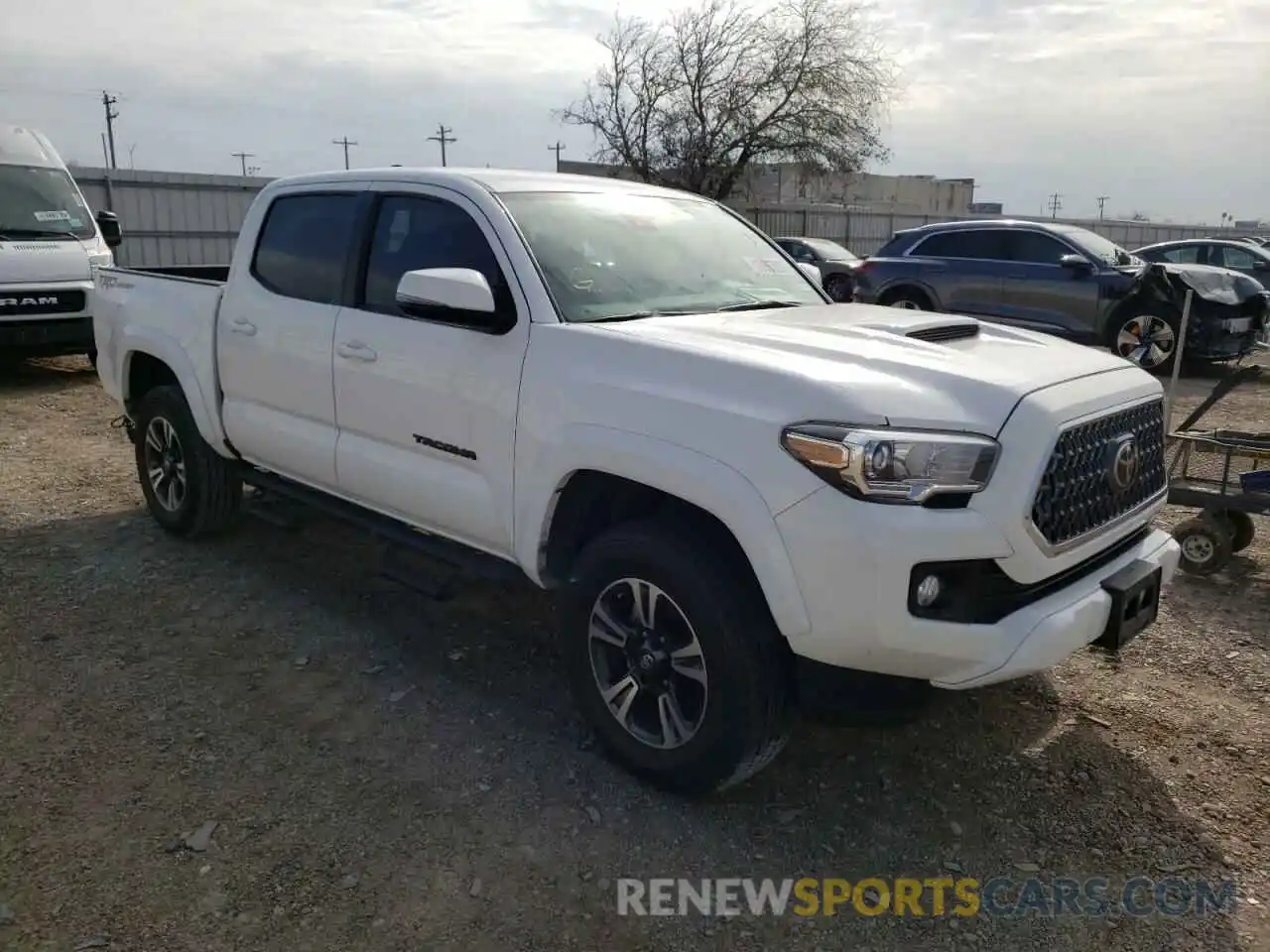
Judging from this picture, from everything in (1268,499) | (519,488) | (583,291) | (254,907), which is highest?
(583,291)

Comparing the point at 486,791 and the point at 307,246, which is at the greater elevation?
the point at 307,246

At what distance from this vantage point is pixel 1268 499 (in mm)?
4844

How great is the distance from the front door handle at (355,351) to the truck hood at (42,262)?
7.79 meters

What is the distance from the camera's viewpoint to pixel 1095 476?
3.00 m

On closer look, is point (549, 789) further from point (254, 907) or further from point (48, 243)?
point (48, 243)

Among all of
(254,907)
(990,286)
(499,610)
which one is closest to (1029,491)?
(254,907)

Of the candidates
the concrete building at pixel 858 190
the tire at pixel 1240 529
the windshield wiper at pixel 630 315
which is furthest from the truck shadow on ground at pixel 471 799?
the concrete building at pixel 858 190

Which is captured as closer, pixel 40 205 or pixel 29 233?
pixel 29 233

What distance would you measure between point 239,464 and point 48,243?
7048 millimetres

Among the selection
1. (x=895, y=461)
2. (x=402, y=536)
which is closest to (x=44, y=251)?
(x=402, y=536)

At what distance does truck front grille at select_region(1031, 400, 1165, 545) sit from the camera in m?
2.82

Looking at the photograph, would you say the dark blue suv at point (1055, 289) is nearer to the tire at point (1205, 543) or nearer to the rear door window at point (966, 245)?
the rear door window at point (966, 245)

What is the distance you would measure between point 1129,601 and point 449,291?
2.30m

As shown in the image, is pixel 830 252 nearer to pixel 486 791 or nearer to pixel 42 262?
pixel 42 262
